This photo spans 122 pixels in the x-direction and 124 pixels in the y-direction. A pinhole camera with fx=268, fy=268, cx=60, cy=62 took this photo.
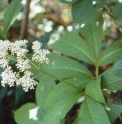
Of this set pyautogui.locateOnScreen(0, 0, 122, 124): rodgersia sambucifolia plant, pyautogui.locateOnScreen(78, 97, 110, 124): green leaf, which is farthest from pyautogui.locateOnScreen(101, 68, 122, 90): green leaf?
pyautogui.locateOnScreen(78, 97, 110, 124): green leaf

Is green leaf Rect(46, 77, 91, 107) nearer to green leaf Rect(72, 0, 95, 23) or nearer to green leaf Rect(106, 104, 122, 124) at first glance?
green leaf Rect(106, 104, 122, 124)

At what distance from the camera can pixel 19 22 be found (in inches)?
112

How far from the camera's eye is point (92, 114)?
43.9 inches

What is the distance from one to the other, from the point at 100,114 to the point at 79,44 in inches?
16.8

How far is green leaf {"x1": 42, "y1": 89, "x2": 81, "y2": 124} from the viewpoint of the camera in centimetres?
115

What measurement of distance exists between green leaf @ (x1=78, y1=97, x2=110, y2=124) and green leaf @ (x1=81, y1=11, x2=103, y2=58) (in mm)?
320

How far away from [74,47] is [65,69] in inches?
5.2

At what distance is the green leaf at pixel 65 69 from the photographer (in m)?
1.34

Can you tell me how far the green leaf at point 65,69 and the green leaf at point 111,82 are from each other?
14cm

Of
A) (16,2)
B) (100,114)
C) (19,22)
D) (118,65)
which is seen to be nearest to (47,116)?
(100,114)

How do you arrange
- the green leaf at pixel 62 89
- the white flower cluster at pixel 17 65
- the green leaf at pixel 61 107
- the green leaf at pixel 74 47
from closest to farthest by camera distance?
the white flower cluster at pixel 17 65 < the green leaf at pixel 61 107 < the green leaf at pixel 62 89 < the green leaf at pixel 74 47

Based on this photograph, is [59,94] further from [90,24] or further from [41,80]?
[90,24]

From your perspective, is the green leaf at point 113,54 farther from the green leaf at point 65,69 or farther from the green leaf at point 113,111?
the green leaf at point 113,111

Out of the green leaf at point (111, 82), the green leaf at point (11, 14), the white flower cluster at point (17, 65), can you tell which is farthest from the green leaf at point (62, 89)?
the green leaf at point (11, 14)
